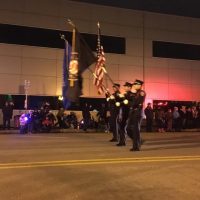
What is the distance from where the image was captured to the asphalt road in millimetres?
8484

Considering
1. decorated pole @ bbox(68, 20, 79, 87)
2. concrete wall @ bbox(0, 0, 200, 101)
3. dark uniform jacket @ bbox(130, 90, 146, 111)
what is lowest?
dark uniform jacket @ bbox(130, 90, 146, 111)

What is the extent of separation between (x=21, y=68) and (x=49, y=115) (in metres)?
6.87

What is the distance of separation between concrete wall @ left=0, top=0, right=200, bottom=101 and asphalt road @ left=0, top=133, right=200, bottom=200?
817 inches

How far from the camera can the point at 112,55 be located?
127 feet

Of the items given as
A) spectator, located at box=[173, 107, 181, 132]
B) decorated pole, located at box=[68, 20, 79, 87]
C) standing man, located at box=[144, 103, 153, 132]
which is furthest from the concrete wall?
decorated pole, located at box=[68, 20, 79, 87]

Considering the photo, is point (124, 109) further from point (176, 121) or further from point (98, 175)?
point (176, 121)

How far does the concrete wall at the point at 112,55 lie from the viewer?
115ft

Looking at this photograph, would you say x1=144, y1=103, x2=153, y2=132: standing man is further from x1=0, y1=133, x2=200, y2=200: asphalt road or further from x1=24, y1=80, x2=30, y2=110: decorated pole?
x1=0, y1=133, x2=200, y2=200: asphalt road

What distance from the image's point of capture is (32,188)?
8.94 m

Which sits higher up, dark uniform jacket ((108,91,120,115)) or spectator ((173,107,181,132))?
dark uniform jacket ((108,91,120,115))

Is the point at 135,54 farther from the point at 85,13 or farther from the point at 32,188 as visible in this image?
the point at 32,188

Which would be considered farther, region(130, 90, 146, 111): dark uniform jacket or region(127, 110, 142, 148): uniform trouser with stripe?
region(130, 90, 146, 111): dark uniform jacket

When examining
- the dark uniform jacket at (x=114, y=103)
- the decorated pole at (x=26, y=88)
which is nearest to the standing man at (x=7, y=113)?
the decorated pole at (x=26, y=88)

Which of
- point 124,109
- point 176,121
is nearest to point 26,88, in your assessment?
point 176,121
